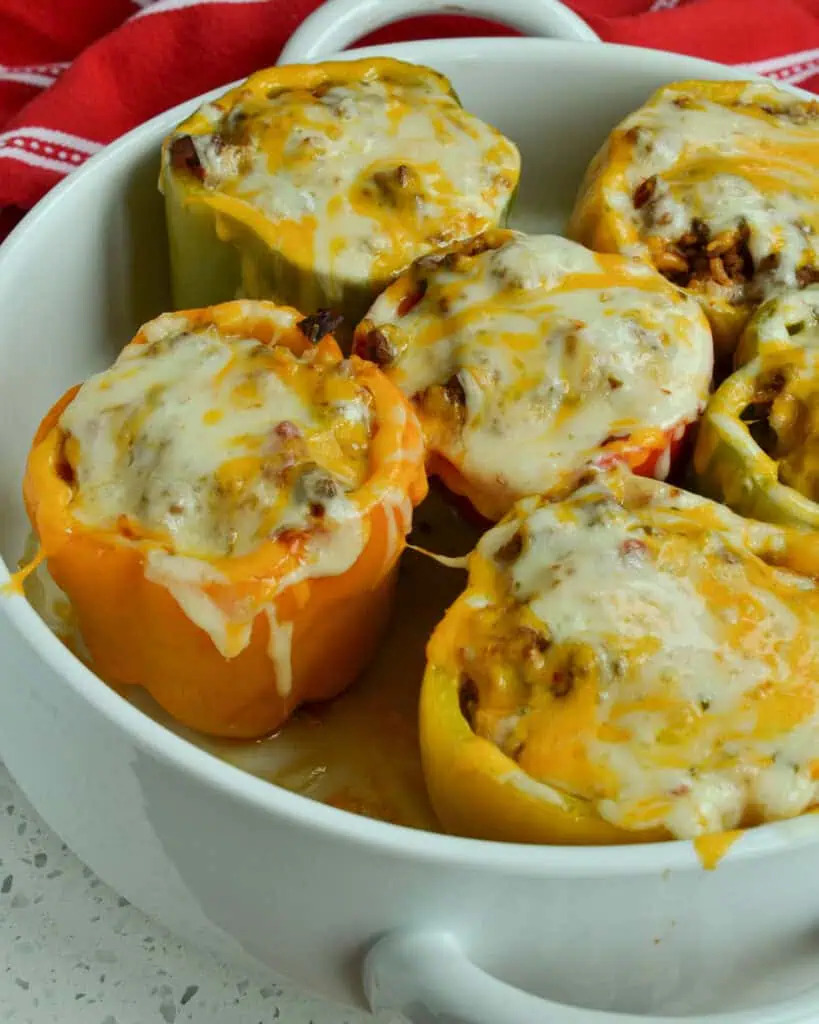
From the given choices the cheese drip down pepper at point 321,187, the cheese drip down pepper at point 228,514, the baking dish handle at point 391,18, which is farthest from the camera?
the baking dish handle at point 391,18

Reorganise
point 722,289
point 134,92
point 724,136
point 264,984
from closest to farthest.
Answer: point 264,984, point 722,289, point 724,136, point 134,92

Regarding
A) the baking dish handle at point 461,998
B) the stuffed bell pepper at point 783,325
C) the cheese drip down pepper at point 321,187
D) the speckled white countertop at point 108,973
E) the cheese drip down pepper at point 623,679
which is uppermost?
the cheese drip down pepper at point 321,187

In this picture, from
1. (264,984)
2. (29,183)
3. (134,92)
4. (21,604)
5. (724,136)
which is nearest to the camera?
(21,604)

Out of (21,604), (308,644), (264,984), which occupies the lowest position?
(264,984)

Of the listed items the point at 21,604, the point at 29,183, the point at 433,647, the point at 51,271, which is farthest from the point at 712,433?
the point at 29,183

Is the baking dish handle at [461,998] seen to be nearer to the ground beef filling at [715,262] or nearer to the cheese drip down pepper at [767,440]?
the cheese drip down pepper at [767,440]

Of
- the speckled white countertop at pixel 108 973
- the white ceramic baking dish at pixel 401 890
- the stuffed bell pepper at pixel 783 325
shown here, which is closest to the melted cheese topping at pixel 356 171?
the stuffed bell pepper at pixel 783 325

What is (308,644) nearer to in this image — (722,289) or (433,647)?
(433,647)

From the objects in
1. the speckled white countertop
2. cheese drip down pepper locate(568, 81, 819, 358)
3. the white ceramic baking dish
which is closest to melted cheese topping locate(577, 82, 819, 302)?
cheese drip down pepper locate(568, 81, 819, 358)
